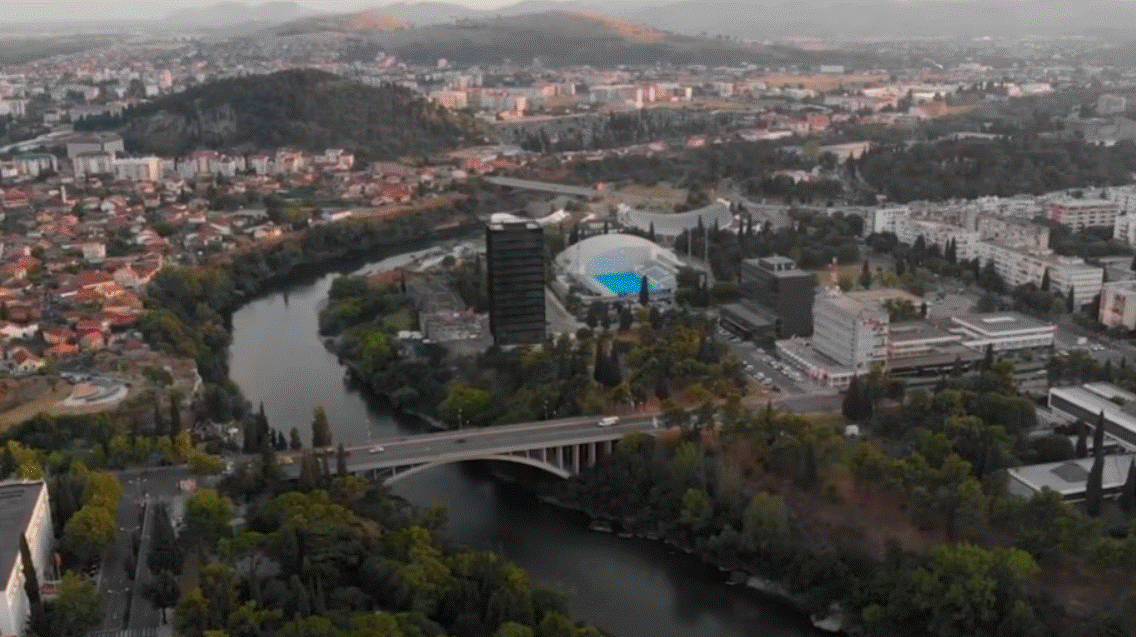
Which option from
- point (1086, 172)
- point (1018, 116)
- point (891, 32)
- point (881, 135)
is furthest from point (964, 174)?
point (891, 32)

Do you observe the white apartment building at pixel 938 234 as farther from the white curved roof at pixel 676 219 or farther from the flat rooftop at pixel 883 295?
the white curved roof at pixel 676 219

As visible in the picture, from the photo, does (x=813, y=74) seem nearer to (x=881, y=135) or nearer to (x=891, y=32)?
(x=881, y=135)

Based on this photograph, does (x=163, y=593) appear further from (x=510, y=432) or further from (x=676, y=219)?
(x=676, y=219)

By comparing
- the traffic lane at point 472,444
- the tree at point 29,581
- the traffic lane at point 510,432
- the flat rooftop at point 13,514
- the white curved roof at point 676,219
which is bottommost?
the white curved roof at point 676,219

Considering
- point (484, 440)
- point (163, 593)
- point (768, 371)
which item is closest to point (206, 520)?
point (163, 593)

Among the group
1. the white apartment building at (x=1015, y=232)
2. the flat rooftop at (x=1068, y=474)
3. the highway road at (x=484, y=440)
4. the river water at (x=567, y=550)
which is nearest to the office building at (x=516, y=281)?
the river water at (x=567, y=550)

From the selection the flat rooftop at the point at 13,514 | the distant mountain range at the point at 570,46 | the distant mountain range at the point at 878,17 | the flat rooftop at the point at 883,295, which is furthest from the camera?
the distant mountain range at the point at 878,17
